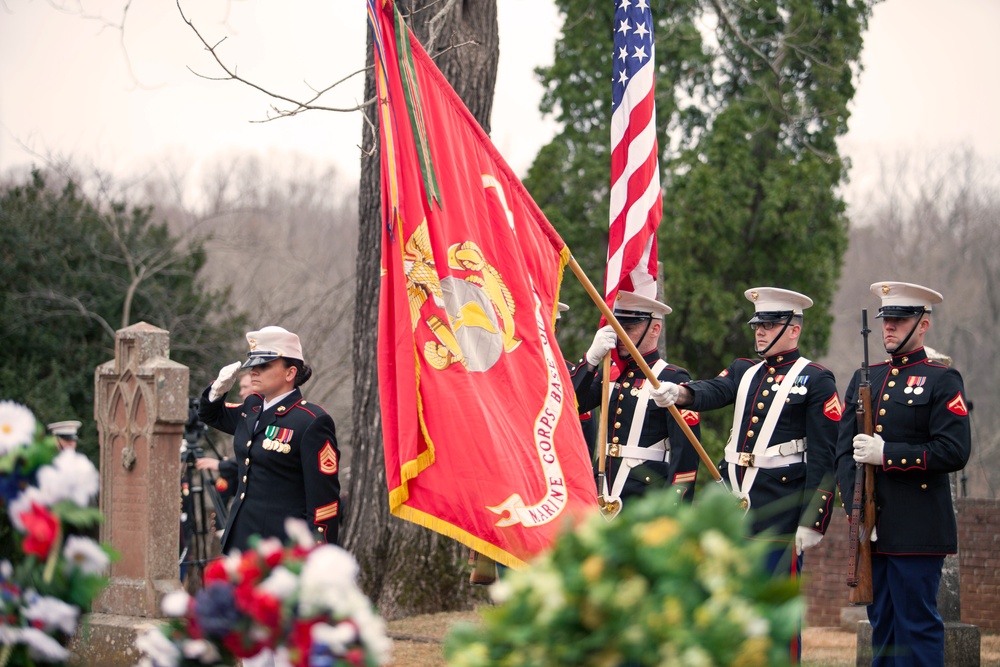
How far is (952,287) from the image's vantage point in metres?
33.6

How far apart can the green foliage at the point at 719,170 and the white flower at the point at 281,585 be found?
12.8 m

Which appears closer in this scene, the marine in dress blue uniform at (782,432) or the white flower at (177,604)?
the white flower at (177,604)

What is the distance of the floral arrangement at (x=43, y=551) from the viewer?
8.83ft

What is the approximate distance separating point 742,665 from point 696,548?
8.5 inches

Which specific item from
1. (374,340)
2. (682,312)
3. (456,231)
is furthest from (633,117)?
(682,312)

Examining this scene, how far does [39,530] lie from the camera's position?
2.71 m

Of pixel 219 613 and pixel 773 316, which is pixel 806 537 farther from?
pixel 219 613

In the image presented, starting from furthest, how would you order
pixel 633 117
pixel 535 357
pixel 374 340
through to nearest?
pixel 374 340 < pixel 633 117 < pixel 535 357

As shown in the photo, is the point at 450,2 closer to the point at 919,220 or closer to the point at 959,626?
the point at 959,626

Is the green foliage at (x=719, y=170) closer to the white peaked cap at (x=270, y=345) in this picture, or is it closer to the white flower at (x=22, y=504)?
the white peaked cap at (x=270, y=345)

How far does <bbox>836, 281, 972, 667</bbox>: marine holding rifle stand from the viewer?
5789mm

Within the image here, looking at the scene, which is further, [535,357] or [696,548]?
[535,357]

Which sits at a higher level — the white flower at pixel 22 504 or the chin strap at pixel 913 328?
the chin strap at pixel 913 328

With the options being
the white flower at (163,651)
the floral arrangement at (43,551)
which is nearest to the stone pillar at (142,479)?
the floral arrangement at (43,551)
